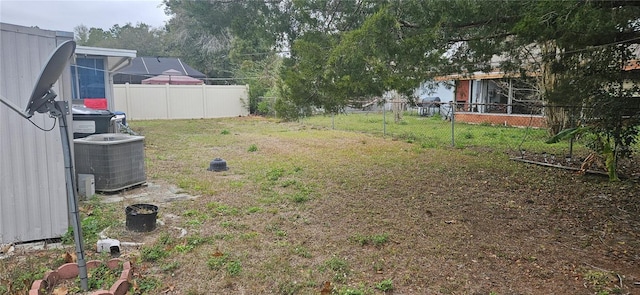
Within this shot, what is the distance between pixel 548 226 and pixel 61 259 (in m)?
4.46

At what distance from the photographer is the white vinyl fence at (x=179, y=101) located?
17.5m

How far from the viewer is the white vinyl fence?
57.5ft

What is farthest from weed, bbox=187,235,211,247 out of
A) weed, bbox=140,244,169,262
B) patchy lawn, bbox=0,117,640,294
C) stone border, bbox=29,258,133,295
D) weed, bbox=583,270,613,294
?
weed, bbox=583,270,613,294

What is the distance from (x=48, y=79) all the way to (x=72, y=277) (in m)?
1.42

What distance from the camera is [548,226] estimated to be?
4199 mm

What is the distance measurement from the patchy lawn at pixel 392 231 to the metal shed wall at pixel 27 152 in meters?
0.37

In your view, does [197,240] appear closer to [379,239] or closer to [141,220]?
[141,220]

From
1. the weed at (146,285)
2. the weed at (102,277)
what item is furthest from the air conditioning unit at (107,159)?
the weed at (146,285)

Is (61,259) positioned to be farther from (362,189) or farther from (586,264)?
(586,264)

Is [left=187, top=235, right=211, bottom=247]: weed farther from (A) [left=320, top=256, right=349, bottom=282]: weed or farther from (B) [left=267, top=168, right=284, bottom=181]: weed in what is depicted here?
(B) [left=267, top=168, right=284, bottom=181]: weed

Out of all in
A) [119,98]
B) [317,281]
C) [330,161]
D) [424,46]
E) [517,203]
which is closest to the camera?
[317,281]

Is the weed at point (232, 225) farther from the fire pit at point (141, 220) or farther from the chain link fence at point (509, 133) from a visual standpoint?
the chain link fence at point (509, 133)

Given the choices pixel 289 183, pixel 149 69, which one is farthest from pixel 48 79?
pixel 149 69

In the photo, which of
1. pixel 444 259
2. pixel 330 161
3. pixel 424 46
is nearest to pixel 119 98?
pixel 330 161
